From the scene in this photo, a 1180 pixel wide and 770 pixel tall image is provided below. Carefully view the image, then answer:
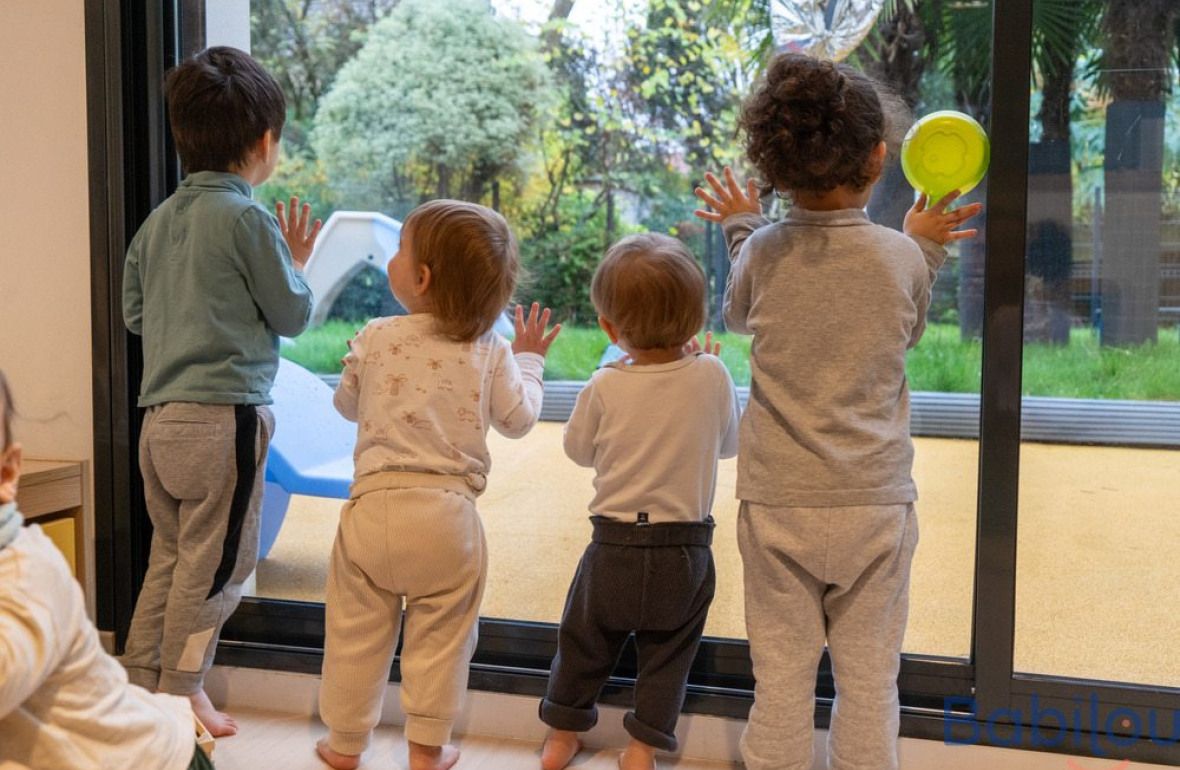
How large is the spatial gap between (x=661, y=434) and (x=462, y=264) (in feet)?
1.45

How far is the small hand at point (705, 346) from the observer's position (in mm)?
2082

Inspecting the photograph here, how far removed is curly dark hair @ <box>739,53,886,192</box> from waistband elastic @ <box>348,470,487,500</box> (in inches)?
28.6

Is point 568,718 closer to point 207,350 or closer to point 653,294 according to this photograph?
point 653,294

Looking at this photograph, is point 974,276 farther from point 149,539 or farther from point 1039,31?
point 149,539

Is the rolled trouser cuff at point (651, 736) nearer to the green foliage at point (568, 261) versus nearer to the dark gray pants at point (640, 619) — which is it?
the dark gray pants at point (640, 619)

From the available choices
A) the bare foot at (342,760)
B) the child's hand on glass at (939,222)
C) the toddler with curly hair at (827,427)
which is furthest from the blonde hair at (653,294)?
the bare foot at (342,760)

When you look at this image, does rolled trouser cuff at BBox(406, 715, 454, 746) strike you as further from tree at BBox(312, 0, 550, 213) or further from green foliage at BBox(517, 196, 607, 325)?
tree at BBox(312, 0, 550, 213)

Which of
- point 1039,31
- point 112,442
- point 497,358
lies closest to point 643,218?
point 497,358

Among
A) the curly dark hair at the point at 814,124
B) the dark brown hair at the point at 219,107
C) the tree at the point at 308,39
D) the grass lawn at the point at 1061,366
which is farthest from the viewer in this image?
the tree at the point at 308,39

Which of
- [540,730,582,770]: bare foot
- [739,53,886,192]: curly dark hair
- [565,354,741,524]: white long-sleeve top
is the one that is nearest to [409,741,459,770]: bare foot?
[540,730,582,770]: bare foot

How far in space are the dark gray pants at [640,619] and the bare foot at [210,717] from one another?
24.3 inches

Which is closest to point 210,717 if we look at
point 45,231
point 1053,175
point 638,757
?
point 638,757

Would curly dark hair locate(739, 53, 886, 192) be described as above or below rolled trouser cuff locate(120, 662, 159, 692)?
above

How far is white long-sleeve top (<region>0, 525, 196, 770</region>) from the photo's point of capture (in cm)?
A: 120
